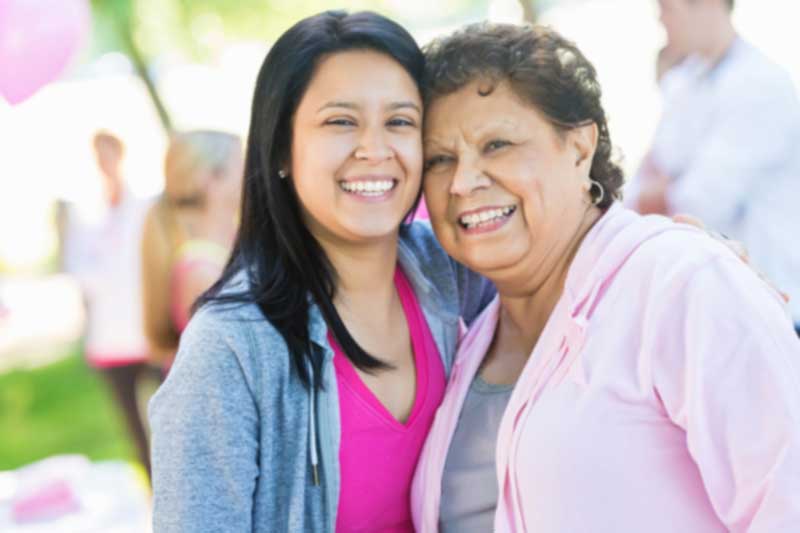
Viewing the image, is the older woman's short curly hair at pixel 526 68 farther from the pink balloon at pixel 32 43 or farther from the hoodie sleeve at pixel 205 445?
the pink balloon at pixel 32 43

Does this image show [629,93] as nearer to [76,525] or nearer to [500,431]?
[76,525]

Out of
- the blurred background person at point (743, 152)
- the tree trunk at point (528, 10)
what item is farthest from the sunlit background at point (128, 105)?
the blurred background person at point (743, 152)

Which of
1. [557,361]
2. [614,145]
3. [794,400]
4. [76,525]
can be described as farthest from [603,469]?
[76,525]

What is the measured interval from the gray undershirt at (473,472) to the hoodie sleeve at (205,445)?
1.43ft

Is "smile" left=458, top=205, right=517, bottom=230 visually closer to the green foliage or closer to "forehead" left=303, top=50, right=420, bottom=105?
"forehead" left=303, top=50, right=420, bottom=105

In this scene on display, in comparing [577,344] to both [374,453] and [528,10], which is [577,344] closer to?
[374,453]

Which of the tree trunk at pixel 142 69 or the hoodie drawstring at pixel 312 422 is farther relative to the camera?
the tree trunk at pixel 142 69

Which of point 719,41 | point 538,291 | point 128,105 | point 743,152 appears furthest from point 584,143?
point 128,105

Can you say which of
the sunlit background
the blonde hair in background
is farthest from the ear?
the sunlit background

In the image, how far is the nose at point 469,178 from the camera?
78.0 inches

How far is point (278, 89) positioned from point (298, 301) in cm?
45

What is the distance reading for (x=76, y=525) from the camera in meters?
4.35

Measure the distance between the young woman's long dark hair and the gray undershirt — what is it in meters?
0.24

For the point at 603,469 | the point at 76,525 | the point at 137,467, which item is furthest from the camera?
the point at 137,467
